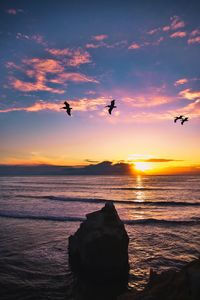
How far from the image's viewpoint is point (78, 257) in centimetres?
1631

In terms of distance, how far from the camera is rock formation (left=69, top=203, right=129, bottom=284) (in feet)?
47.9

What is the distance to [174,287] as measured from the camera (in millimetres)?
6535

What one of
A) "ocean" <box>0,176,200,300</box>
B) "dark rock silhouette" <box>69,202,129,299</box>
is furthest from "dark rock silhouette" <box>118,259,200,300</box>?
"dark rock silhouette" <box>69,202,129,299</box>

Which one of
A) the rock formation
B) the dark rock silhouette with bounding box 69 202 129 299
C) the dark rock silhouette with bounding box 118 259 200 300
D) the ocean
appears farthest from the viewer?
the rock formation

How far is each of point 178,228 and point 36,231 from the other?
13425mm

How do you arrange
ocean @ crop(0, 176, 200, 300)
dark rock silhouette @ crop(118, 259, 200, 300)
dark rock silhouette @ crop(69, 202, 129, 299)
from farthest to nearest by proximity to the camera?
dark rock silhouette @ crop(69, 202, 129, 299), ocean @ crop(0, 176, 200, 300), dark rock silhouette @ crop(118, 259, 200, 300)

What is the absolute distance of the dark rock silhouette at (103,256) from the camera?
46.5ft

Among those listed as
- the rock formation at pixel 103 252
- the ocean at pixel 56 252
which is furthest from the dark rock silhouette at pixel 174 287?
the rock formation at pixel 103 252

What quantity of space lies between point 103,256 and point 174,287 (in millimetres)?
8624

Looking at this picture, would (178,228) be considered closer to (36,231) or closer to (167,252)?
(167,252)

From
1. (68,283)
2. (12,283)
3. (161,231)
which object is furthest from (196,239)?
(12,283)

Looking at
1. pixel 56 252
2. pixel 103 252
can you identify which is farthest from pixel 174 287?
pixel 56 252

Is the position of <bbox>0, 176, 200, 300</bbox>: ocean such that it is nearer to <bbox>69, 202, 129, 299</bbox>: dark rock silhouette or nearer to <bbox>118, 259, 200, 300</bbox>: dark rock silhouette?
<bbox>69, 202, 129, 299</bbox>: dark rock silhouette

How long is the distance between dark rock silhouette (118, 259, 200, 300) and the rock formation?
7128 mm
